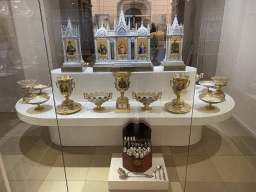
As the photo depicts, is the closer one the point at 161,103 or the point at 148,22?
the point at 148,22

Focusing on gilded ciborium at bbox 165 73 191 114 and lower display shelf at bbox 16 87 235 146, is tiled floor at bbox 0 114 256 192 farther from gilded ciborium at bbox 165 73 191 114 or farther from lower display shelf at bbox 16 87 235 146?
gilded ciborium at bbox 165 73 191 114

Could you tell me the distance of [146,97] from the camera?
6.81 ft

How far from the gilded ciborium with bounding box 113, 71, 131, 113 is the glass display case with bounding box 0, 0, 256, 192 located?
0.4 inches

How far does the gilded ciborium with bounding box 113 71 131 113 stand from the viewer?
203cm

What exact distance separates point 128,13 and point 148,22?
0.70 ft

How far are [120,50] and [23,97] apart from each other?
47.7 inches

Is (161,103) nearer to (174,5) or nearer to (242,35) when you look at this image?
(174,5)

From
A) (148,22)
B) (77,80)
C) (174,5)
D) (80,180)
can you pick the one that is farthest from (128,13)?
(80,180)

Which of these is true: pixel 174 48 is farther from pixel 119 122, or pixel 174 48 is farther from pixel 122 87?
pixel 119 122

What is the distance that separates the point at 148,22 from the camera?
1783mm

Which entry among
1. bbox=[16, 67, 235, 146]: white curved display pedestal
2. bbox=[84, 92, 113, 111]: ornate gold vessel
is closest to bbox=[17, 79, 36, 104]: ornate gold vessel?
bbox=[16, 67, 235, 146]: white curved display pedestal

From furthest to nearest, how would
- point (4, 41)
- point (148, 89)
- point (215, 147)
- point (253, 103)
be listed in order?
1. point (148, 89)
2. point (215, 147)
3. point (253, 103)
4. point (4, 41)

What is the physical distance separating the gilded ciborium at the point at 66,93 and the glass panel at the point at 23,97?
18.6 inches

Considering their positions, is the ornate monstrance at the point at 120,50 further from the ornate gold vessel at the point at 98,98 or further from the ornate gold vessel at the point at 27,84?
the ornate gold vessel at the point at 27,84
